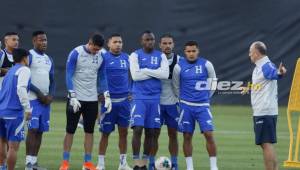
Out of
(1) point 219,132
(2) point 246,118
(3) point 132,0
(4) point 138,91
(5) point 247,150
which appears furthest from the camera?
(3) point 132,0

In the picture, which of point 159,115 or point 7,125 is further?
point 159,115

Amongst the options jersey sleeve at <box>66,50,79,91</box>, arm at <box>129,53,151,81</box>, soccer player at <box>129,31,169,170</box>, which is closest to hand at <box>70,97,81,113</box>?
jersey sleeve at <box>66,50,79,91</box>

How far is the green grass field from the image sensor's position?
51.6 feet

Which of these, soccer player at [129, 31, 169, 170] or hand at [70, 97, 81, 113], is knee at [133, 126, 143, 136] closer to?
soccer player at [129, 31, 169, 170]

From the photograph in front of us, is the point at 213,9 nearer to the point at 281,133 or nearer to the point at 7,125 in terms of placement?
the point at 281,133

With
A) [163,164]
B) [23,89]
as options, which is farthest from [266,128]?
[23,89]

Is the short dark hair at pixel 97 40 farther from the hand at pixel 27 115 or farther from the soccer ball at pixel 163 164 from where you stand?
the soccer ball at pixel 163 164

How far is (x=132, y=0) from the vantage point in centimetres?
2733

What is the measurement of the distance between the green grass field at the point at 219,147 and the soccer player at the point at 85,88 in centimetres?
59

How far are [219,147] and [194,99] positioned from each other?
4000mm

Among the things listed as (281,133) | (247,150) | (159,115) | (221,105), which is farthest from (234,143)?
(221,105)

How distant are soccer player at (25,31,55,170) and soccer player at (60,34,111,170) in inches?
14.7

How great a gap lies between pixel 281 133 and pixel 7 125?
31.2 ft

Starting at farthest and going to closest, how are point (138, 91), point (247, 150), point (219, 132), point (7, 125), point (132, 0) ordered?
1. point (132, 0)
2. point (219, 132)
3. point (247, 150)
4. point (138, 91)
5. point (7, 125)
